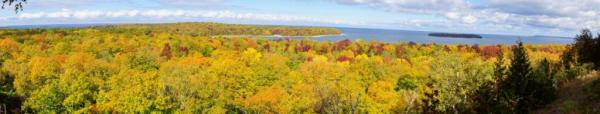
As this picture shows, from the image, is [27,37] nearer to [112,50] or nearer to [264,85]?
[112,50]

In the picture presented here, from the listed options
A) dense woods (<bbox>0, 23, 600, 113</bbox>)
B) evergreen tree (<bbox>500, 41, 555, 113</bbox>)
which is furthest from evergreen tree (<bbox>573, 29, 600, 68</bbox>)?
evergreen tree (<bbox>500, 41, 555, 113</bbox>)

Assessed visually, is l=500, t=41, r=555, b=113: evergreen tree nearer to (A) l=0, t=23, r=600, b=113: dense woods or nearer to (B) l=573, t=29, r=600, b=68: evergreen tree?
(A) l=0, t=23, r=600, b=113: dense woods

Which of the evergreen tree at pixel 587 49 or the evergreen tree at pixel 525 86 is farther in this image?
the evergreen tree at pixel 587 49

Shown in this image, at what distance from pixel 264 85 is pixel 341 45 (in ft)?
363

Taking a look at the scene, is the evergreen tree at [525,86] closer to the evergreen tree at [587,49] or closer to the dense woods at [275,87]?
the dense woods at [275,87]

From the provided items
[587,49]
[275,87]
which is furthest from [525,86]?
[275,87]

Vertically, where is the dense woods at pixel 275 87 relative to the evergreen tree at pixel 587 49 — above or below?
below

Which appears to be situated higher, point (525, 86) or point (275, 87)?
point (525, 86)

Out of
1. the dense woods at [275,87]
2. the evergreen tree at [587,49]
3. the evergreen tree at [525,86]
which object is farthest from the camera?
the evergreen tree at [587,49]

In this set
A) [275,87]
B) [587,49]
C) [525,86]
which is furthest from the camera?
[275,87]

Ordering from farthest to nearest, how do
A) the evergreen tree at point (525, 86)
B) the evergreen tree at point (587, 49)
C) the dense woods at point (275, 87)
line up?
1. the evergreen tree at point (587, 49)
2. the dense woods at point (275, 87)
3. the evergreen tree at point (525, 86)

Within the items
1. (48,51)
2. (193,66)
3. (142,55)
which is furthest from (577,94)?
(48,51)

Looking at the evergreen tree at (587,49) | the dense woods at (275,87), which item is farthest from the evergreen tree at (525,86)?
the evergreen tree at (587,49)

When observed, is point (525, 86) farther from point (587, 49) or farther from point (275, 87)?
point (275, 87)
